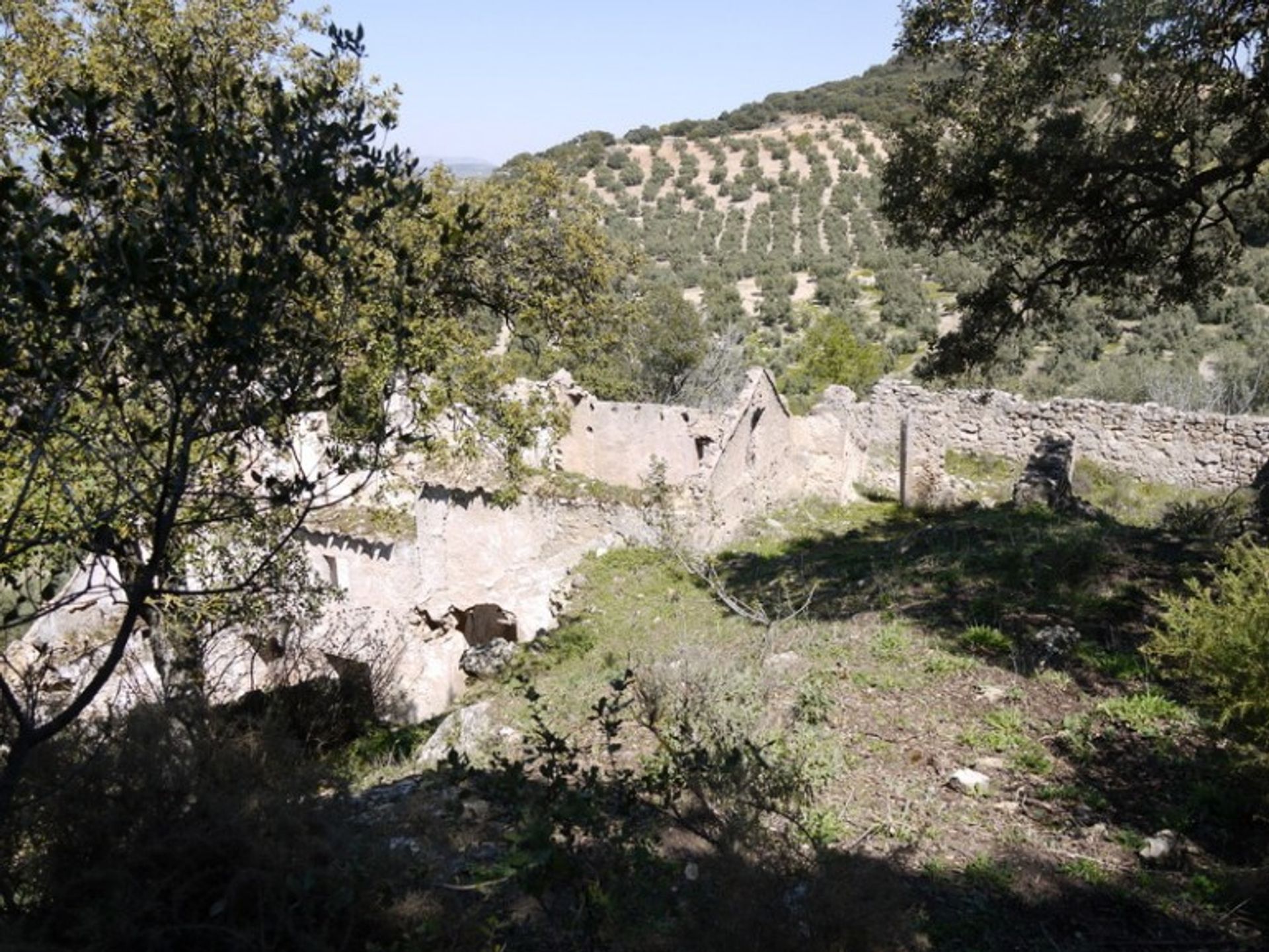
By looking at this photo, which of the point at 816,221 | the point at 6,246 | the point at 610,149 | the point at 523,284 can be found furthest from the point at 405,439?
the point at 610,149

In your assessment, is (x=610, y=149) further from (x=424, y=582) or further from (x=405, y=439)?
(x=405, y=439)

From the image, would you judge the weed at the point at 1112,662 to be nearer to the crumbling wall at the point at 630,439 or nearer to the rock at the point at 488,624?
the rock at the point at 488,624

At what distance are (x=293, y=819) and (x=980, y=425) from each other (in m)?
18.1

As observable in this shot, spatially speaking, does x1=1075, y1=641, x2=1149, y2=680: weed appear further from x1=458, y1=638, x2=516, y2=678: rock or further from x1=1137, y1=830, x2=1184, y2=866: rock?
x1=458, y1=638, x2=516, y2=678: rock

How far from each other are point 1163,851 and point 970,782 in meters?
1.07

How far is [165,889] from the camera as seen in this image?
3.82 m

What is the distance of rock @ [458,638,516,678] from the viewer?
36.0ft

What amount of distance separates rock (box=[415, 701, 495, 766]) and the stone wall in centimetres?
1121

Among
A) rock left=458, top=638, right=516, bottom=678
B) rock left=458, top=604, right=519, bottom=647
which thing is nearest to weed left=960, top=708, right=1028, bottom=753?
rock left=458, top=638, right=516, bottom=678

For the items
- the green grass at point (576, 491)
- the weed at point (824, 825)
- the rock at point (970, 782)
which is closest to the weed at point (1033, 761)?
Result: the rock at point (970, 782)

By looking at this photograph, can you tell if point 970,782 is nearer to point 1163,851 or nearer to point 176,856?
point 1163,851

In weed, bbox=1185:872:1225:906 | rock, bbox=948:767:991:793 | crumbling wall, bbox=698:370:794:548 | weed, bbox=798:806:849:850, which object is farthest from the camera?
crumbling wall, bbox=698:370:794:548

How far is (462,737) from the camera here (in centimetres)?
761

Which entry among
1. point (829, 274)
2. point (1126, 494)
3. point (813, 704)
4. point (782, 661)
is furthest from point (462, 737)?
point (829, 274)
